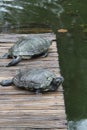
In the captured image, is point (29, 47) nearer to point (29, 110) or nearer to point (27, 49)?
point (27, 49)

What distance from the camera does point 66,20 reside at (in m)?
9.18

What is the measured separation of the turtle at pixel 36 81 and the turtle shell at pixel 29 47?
29.1 inches

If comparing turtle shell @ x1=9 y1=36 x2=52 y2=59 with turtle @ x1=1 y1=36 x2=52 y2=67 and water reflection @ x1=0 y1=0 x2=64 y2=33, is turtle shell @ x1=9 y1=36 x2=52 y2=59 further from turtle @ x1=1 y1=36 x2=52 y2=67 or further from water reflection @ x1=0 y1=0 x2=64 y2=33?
water reflection @ x1=0 y1=0 x2=64 y2=33

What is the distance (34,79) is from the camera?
17.5ft

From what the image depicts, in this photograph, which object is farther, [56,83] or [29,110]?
[56,83]

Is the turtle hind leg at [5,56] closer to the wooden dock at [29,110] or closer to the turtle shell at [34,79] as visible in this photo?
the wooden dock at [29,110]

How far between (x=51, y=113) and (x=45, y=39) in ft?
6.60

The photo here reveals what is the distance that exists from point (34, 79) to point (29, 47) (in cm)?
115

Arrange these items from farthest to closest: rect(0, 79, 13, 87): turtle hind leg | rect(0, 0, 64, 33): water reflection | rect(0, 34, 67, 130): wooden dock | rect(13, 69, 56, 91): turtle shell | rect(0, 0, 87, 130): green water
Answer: rect(0, 0, 64, 33): water reflection → rect(0, 0, 87, 130): green water → rect(0, 79, 13, 87): turtle hind leg → rect(13, 69, 56, 91): turtle shell → rect(0, 34, 67, 130): wooden dock

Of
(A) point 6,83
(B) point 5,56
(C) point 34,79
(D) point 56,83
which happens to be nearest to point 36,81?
(C) point 34,79

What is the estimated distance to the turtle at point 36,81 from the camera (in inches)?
209

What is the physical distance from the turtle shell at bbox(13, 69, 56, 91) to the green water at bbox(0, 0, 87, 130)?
0.65 metres

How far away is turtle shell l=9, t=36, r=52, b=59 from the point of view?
6344 mm

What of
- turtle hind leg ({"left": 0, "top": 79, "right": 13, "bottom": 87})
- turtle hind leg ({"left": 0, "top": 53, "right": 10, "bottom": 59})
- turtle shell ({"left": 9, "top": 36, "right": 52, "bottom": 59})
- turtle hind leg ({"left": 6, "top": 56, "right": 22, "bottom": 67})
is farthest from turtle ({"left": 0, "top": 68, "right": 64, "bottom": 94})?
turtle hind leg ({"left": 0, "top": 53, "right": 10, "bottom": 59})
